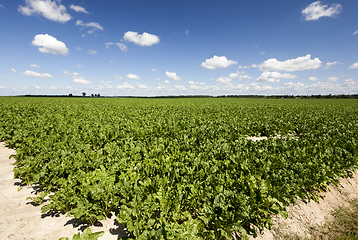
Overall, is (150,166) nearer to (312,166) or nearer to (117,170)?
(117,170)

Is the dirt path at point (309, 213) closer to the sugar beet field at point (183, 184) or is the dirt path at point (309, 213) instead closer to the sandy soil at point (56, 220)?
the sandy soil at point (56, 220)

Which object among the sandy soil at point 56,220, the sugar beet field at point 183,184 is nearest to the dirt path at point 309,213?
the sandy soil at point 56,220

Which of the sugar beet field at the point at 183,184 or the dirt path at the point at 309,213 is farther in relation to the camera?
the dirt path at the point at 309,213

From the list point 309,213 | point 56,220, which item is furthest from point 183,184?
point 309,213

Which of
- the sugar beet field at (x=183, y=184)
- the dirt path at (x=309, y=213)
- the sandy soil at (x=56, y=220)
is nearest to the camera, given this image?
the sugar beet field at (x=183, y=184)

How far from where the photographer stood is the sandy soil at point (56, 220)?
3771 millimetres

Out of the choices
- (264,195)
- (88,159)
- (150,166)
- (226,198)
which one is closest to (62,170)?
(88,159)

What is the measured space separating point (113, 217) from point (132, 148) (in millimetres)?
2689

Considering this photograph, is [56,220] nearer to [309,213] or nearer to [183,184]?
[183,184]

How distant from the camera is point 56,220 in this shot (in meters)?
4.12

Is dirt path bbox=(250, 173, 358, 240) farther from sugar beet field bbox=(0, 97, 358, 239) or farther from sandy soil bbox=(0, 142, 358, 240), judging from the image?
sugar beet field bbox=(0, 97, 358, 239)

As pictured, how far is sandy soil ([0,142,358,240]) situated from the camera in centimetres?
377

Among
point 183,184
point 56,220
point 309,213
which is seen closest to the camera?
point 56,220

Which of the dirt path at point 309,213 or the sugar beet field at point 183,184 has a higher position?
the sugar beet field at point 183,184
